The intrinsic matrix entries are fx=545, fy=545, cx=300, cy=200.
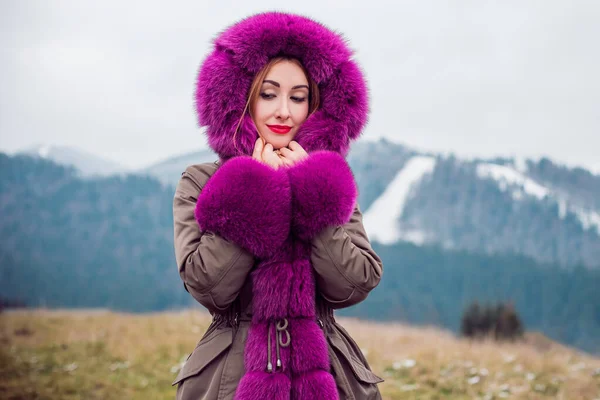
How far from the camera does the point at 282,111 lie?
166 centimetres

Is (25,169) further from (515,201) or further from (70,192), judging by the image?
(515,201)

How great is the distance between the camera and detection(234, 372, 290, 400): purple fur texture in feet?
4.54

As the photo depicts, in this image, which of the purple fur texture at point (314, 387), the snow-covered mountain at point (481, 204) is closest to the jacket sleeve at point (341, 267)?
the purple fur texture at point (314, 387)

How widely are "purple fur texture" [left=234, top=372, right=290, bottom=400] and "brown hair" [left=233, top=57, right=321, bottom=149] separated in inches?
26.5

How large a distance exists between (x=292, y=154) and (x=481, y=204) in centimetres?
518

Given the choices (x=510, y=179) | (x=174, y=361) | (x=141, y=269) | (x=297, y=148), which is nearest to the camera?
(x=297, y=148)

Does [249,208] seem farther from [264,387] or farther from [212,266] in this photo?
[264,387]

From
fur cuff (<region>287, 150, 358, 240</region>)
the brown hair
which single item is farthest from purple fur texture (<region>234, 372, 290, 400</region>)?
the brown hair

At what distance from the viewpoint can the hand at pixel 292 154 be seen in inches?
60.9

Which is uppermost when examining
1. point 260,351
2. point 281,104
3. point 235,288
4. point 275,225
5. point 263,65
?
point 263,65

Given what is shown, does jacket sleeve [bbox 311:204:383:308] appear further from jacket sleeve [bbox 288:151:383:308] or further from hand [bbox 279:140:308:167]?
hand [bbox 279:140:308:167]

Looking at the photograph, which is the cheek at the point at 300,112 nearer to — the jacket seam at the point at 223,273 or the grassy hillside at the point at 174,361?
the jacket seam at the point at 223,273

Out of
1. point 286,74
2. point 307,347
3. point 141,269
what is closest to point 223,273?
point 307,347

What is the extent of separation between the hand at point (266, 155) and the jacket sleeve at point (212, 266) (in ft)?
0.89
